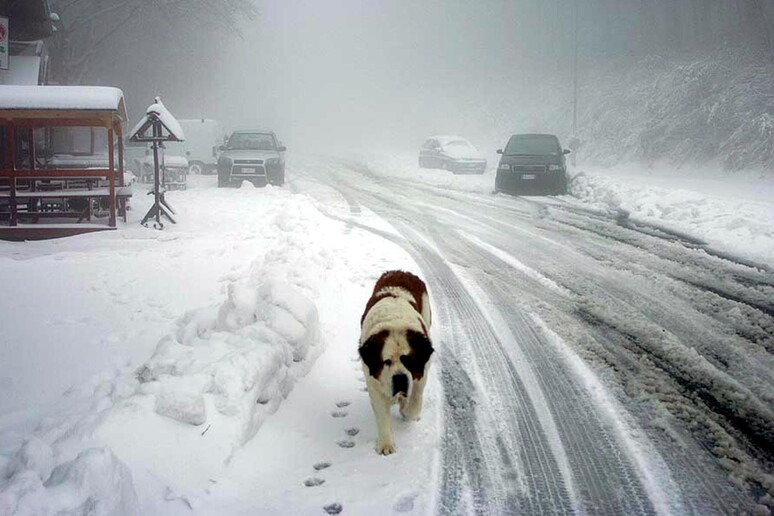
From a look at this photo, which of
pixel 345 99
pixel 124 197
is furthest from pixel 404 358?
pixel 345 99

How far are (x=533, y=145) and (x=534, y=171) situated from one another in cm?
157

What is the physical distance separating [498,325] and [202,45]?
1559 inches

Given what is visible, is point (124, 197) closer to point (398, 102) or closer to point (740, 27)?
point (740, 27)

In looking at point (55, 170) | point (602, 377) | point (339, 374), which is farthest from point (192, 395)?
point (55, 170)

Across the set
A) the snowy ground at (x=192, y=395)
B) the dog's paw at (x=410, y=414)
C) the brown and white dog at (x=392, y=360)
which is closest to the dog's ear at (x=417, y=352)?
the brown and white dog at (x=392, y=360)

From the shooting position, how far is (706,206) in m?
12.5

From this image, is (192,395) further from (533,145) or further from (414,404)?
(533,145)

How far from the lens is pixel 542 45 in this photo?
5075 cm

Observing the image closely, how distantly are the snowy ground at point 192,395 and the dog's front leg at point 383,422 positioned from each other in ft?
0.25

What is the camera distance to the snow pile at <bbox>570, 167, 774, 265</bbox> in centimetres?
987

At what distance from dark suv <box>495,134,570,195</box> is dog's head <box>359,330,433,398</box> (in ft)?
47.9

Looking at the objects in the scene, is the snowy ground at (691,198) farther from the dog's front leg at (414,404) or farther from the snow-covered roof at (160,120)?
the snow-covered roof at (160,120)

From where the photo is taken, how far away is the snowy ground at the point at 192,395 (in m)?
3.40

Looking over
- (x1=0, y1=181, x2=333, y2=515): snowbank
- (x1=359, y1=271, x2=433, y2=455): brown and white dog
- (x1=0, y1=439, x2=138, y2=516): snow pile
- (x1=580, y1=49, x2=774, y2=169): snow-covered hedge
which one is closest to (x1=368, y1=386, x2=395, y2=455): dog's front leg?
(x1=359, y1=271, x2=433, y2=455): brown and white dog
